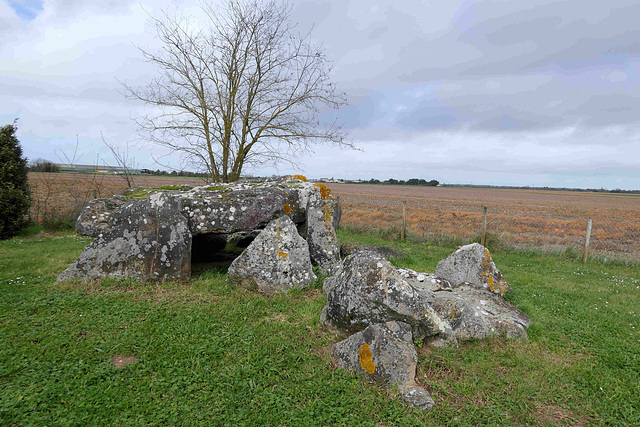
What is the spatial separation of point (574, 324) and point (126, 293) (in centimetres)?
858

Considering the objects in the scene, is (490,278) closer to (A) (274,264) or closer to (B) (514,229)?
(A) (274,264)

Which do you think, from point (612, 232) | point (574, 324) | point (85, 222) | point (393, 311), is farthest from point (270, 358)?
point (612, 232)

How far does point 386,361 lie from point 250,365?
1.81 meters

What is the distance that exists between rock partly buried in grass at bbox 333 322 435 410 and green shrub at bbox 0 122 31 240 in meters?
14.2

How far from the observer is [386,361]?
13.7ft

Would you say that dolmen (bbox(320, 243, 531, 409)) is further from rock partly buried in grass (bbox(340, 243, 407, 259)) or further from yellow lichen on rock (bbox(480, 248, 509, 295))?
rock partly buried in grass (bbox(340, 243, 407, 259))

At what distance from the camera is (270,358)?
15.0ft

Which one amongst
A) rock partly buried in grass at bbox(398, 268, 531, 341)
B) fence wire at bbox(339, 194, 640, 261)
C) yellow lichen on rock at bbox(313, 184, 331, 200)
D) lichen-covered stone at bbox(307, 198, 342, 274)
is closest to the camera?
rock partly buried in grass at bbox(398, 268, 531, 341)

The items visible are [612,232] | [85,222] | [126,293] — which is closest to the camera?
[126,293]

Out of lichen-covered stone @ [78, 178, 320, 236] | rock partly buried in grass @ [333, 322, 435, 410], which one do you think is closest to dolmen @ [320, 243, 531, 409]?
rock partly buried in grass @ [333, 322, 435, 410]

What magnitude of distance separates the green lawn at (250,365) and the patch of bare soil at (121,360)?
75 mm

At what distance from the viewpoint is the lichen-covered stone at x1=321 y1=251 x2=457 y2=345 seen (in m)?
4.86

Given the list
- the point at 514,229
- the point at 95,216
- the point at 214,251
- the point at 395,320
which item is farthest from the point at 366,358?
the point at 514,229

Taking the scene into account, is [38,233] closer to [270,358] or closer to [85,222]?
[85,222]
